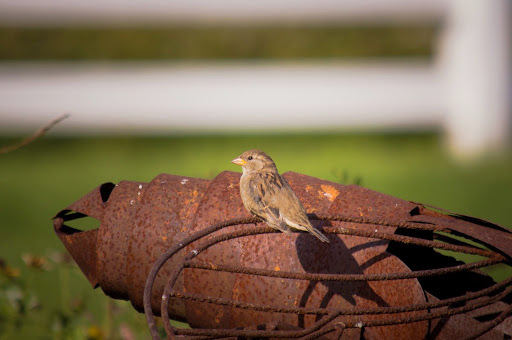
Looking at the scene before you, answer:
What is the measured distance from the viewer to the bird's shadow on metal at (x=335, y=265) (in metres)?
1.69

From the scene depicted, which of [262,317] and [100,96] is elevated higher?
[100,96]

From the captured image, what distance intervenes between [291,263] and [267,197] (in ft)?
0.66

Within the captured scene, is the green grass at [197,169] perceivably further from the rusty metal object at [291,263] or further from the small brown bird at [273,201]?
the small brown bird at [273,201]

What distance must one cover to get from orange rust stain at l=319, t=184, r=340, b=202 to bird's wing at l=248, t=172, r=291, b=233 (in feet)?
0.38

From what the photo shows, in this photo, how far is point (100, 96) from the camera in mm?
6250

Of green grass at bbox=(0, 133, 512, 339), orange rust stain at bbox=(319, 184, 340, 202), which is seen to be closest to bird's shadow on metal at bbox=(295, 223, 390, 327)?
orange rust stain at bbox=(319, 184, 340, 202)

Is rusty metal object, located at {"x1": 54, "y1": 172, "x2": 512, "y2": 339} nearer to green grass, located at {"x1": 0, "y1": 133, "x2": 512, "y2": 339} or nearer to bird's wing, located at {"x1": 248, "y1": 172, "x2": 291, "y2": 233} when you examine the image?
bird's wing, located at {"x1": 248, "y1": 172, "x2": 291, "y2": 233}

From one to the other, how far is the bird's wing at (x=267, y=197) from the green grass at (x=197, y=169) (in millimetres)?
1556

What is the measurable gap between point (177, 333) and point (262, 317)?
236 mm

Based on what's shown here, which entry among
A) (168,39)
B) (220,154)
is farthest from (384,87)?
(168,39)

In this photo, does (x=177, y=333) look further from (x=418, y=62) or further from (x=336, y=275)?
(x=418, y=62)

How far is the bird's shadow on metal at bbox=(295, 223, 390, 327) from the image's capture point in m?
1.69

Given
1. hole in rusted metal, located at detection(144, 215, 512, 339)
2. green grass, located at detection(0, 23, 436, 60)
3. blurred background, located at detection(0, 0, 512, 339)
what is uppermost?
green grass, located at detection(0, 23, 436, 60)

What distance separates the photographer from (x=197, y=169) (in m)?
5.51
